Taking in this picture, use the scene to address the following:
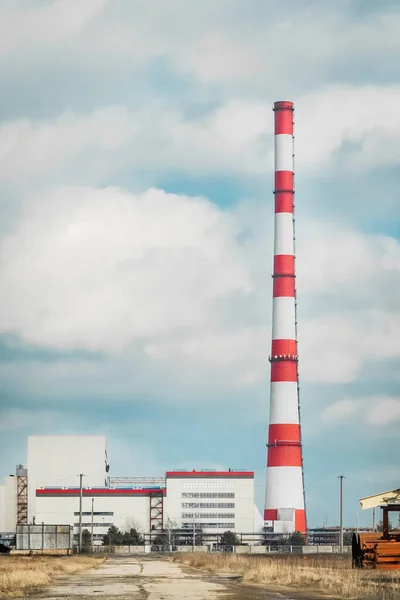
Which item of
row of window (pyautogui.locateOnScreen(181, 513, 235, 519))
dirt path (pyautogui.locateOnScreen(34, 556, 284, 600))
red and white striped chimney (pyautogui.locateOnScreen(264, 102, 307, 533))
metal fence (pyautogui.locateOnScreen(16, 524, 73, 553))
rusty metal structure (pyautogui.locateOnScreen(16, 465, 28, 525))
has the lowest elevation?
metal fence (pyautogui.locateOnScreen(16, 524, 73, 553))

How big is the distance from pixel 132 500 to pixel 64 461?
997 centimetres

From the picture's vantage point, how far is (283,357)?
298 feet

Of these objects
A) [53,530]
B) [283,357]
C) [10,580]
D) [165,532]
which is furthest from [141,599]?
[165,532]

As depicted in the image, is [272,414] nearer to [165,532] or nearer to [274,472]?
[274,472]

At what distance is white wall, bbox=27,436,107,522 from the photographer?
12688 cm

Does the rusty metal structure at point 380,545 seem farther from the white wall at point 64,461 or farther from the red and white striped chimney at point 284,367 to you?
the white wall at point 64,461

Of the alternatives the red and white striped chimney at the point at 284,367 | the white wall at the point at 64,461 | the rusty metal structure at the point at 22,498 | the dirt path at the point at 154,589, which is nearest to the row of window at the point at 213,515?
the white wall at the point at 64,461

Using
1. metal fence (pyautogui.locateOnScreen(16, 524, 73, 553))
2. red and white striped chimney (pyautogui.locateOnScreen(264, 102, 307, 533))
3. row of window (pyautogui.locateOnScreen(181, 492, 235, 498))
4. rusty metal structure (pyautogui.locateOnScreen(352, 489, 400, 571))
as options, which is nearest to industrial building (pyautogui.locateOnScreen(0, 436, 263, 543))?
row of window (pyautogui.locateOnScreen(181, 492, 235, 498))

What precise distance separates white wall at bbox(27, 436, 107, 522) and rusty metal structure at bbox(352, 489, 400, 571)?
312 feet

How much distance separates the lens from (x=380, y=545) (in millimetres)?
31812

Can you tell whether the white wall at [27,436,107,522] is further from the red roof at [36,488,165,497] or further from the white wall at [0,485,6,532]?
the white wall at [0,485,6,532]

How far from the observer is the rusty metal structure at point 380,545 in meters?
31.6

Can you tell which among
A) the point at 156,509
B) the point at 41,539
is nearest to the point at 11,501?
the point at 156,509

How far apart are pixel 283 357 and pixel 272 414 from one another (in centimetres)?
492
